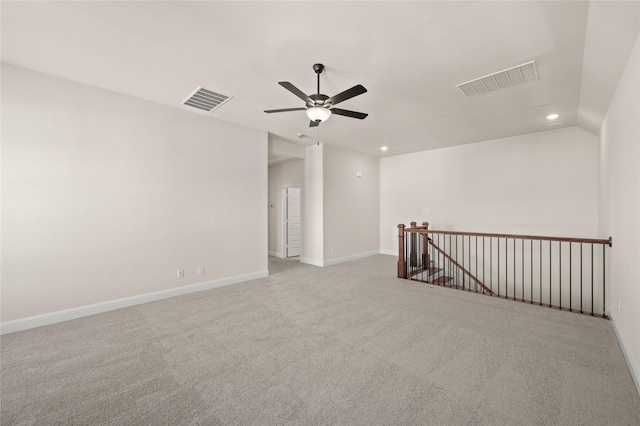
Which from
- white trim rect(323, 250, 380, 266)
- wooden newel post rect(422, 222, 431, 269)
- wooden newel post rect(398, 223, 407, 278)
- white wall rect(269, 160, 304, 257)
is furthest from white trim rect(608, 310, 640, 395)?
white wall rect(269, 160, 304, 257)

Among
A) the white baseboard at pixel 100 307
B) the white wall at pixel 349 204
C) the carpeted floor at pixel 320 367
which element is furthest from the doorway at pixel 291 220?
the carpeted floor at pixel 320 367

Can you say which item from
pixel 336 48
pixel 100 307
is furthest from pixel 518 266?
pixel 100 307

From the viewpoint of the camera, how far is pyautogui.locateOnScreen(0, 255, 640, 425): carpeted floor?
1.77 metres

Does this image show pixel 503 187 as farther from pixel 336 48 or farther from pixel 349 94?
pixel 336 48

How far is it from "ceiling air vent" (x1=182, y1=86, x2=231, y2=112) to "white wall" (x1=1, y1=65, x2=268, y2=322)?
428mm

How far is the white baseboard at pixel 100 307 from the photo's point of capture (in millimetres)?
3049

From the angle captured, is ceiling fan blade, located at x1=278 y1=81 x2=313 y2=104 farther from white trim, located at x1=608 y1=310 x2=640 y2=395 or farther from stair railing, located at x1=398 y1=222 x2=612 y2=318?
white trim, located at x1=608 y1=310 x2=640 y2=395

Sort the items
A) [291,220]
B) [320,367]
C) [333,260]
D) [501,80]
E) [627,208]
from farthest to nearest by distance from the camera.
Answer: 1. [291,220]
2. [333,260]
3. [501,80]
4. [627,208]
5. [320,367]

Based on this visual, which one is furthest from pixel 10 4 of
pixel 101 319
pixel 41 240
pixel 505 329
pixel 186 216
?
pixel 505 329

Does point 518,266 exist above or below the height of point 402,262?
below

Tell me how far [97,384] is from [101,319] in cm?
163

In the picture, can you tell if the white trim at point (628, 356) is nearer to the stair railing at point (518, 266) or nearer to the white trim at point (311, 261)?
the stair railing at point (518, 266)

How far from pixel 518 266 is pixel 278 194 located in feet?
20.6

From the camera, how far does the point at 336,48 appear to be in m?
2.64
